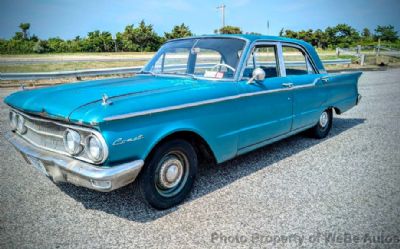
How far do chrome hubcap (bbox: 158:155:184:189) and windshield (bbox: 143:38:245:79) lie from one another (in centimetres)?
115

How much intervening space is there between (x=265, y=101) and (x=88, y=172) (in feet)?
7.35

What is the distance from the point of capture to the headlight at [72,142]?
2525 millimetres

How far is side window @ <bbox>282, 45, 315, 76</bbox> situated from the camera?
4426mm

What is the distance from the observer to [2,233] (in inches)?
102

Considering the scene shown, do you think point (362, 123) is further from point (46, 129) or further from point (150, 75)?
point (46, 129)

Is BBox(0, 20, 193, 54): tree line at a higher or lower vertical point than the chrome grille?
higher

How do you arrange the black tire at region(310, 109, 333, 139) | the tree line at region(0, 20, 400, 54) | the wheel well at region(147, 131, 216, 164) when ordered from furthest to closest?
the tree line at region(0, 20, 400, 54)
the black tire at region(310, 109, 333, 139)
the wheel well at region(147, 131, 216, 164)

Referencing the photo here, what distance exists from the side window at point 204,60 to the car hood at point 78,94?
37 cm

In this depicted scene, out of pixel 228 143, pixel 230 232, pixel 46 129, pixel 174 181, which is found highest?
pixel 46 129

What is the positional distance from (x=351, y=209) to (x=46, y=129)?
2.97 meters

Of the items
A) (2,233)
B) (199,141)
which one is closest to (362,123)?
(199,141)

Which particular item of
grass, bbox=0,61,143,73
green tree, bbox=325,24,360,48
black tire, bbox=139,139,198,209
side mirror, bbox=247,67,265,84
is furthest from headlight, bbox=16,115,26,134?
green tree, bbox=325,24,360,48

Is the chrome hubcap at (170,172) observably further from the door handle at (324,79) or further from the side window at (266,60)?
the door handle at (324,79)

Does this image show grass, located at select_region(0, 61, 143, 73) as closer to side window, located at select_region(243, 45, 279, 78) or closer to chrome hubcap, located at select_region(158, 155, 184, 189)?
side window, located at select_region(243, 45, 279, 78)
